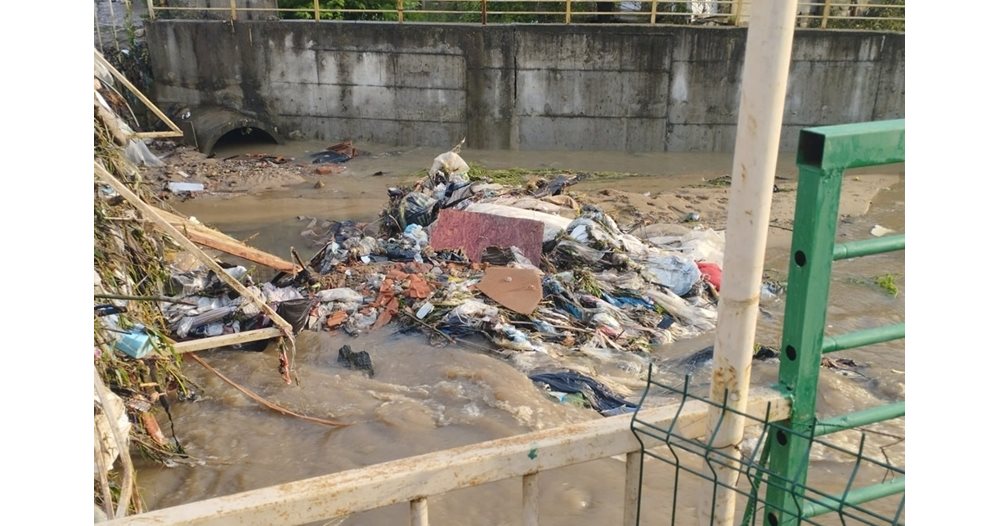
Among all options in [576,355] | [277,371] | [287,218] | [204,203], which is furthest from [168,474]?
[204,203]

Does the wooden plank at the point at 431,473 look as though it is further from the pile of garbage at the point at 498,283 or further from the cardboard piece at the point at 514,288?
the cardboard piece at the point at 514,288

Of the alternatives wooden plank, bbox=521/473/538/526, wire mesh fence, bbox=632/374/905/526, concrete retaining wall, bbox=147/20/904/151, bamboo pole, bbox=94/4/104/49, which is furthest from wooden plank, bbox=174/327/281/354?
bamboo pole, bbox=94/4/104/49

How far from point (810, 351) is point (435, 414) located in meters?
3.77

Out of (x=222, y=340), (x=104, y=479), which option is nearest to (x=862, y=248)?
(x=104, y=479)

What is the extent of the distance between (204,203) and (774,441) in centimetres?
1026

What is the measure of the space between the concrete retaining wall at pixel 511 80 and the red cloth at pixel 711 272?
5.97m

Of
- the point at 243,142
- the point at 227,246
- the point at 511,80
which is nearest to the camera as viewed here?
the point at 227,246

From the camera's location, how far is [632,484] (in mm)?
2033

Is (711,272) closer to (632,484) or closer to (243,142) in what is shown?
(632,484)

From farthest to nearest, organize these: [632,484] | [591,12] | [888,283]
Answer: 1. [591,12]
2. [888,283]
3. [632,484]

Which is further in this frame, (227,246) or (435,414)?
(227,246)

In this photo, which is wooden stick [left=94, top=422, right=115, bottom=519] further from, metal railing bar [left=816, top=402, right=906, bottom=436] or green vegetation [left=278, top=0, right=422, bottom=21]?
green vegetation [left=278, top=0, right=422, bottom=21]

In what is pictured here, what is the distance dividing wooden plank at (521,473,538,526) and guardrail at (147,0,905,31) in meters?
11.9

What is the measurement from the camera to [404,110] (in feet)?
44.4
